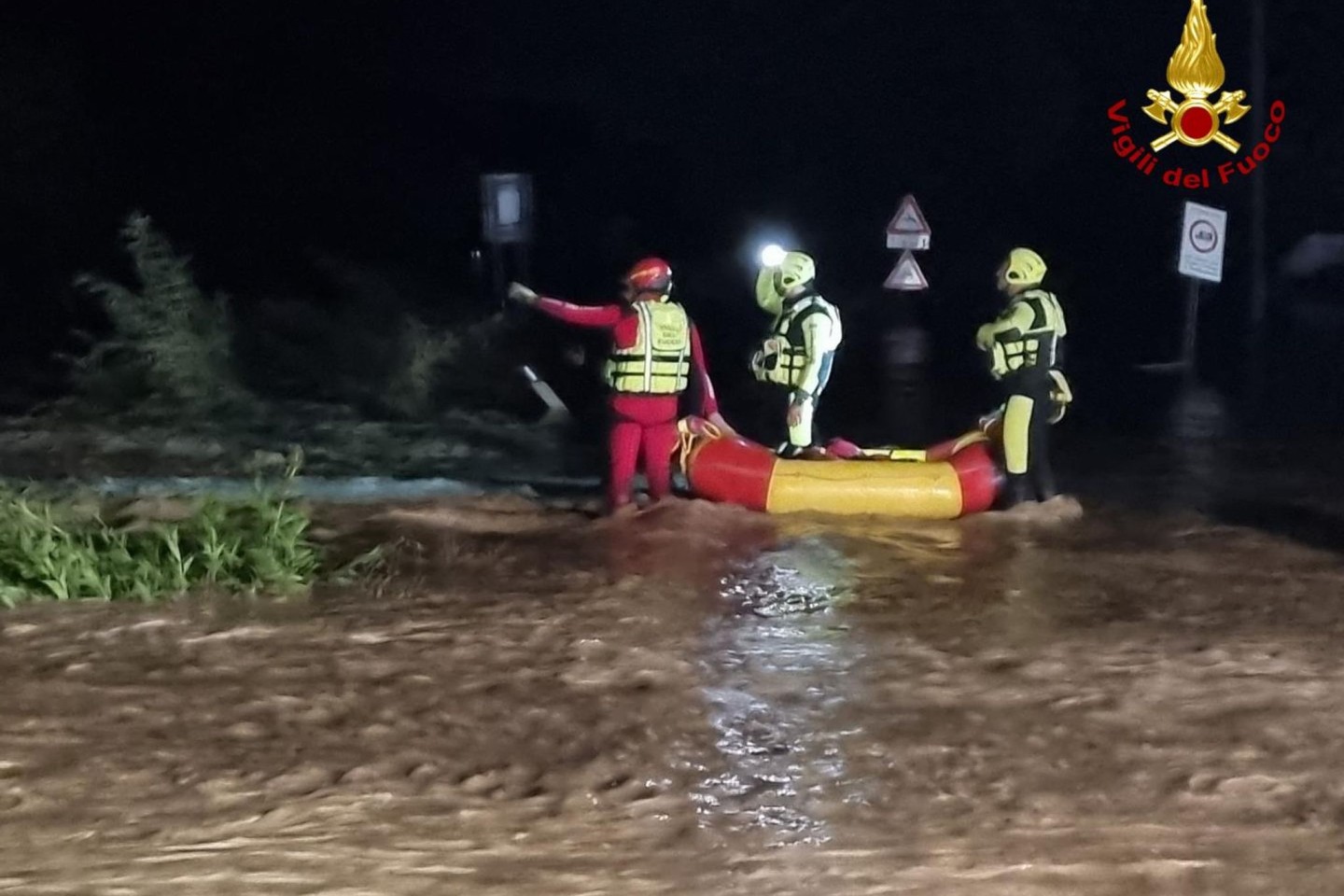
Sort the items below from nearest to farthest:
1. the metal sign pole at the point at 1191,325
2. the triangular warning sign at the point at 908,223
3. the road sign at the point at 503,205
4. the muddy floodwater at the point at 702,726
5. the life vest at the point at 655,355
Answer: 1. the muddy floodwater at the point at 702,726
2. the life vest at the point at 655,355
3. the triangular warning sign at the point at 908,223
4. the road sign at the point at 503,205
5. the metal sign pole at the point at 1191,325

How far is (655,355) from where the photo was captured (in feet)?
28.5

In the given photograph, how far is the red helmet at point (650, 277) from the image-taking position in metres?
8.77

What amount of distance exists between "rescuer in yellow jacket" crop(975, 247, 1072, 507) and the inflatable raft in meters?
0.17

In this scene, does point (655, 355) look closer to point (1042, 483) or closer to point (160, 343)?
point (1042, 483)

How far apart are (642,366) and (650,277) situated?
0.48 m

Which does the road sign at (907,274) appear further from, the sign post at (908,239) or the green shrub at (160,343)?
the green shrub at (160,343)

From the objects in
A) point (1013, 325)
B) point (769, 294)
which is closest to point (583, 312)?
point (769, 294)

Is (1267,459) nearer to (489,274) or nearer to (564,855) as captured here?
(564,855)

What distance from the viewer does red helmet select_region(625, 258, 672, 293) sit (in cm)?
877

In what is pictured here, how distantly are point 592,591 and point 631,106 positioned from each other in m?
15.7

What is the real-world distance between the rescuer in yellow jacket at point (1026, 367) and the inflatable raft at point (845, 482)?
0.57ft

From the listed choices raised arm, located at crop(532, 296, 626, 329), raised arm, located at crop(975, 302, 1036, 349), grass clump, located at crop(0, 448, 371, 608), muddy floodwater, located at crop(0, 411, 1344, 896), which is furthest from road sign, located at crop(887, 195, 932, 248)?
grass clump, located at crop(0, 448, 371, 608)

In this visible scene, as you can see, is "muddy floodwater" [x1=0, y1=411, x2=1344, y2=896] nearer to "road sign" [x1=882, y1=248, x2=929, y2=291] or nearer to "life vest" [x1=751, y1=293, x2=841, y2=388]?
"life vest" [x1=751, y1=293, x2=841, y2=388]

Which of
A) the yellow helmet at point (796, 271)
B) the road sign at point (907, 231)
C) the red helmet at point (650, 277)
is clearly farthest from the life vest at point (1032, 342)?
the road sign at point (907, 231)
